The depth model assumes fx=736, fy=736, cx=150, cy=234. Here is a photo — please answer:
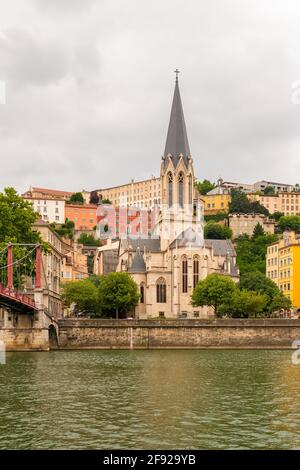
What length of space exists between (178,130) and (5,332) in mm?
47033

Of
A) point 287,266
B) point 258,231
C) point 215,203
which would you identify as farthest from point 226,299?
point 215,203

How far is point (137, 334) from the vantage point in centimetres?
6103

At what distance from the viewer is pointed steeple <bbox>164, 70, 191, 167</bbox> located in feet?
302

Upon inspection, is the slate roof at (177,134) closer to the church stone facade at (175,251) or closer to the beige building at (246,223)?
the church stone facade at (175,251)

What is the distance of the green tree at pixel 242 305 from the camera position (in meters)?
72.2

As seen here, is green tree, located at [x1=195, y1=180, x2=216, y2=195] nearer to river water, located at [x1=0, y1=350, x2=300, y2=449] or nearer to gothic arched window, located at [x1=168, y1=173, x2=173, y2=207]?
gothic arched window, located at [x1=168, y1=173, x2=173, y2=207]

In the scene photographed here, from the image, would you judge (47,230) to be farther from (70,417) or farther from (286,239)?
(70,417)

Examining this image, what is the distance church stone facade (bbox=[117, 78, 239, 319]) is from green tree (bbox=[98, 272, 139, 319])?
9.19 m

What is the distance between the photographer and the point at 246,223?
488ft

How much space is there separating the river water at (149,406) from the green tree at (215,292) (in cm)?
3175

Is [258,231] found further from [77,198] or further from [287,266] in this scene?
[287,266]

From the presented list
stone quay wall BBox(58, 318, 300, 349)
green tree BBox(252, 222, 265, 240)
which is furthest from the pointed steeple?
green tree BBox(252, 222, 265, 240)

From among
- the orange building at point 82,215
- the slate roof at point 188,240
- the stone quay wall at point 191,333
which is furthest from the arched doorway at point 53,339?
the orange building at point 82,215

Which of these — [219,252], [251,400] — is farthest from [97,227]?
[251,400]
